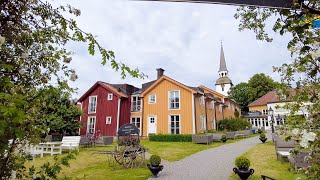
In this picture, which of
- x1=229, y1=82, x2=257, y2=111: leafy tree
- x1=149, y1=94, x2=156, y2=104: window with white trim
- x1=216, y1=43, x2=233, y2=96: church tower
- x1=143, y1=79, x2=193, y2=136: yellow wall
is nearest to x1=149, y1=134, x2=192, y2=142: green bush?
x1=143, y1=79, x2=193, y2=136: yellow wall

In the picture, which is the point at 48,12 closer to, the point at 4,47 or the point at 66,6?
the point at 66,6

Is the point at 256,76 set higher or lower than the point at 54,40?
higher

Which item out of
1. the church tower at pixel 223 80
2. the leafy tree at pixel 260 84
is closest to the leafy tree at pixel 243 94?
the leafy tree at pixel 260 84

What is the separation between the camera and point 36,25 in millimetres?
2574

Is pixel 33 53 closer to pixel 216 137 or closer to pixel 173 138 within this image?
pixel 173 138

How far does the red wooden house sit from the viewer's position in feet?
90.9

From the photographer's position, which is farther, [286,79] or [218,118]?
[218,118]

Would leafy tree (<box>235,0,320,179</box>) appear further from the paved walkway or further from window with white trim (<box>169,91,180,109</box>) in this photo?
window with white trim (<box>169,91,180,109</box>)

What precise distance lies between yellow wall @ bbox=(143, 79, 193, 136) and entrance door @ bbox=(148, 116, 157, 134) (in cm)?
38

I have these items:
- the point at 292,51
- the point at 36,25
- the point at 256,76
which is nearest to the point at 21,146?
the point at 36,25

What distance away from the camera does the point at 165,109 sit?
26016 millimetres

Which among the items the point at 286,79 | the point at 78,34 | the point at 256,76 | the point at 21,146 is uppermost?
the point at 256,76

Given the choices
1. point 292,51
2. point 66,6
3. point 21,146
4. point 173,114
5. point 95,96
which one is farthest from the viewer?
point 95,96

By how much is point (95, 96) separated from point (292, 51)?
28.6 metres
